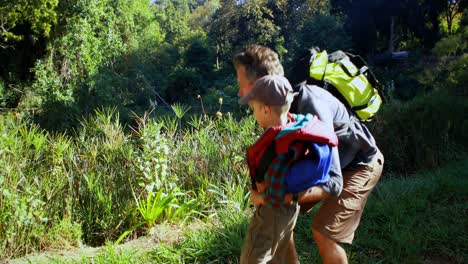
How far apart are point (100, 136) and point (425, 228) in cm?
350

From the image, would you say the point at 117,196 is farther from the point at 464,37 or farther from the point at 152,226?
the point at 464,37

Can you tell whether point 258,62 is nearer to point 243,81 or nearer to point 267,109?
point 243,81

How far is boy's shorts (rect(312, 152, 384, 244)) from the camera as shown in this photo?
85.7 inches

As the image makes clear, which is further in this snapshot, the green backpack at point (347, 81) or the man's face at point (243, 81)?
the green backpack at point (347, 81)

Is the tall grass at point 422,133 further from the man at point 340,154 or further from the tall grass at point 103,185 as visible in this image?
the man at point 340,154

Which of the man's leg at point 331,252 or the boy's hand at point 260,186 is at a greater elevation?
the boy's hand at point 260,186

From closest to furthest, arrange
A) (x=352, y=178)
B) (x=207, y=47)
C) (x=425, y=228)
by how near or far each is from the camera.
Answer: (x=352, y=178), (x=425, y=228), (x=207, y=47)

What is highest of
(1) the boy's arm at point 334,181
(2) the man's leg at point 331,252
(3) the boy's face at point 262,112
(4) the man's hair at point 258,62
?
(4) the man's hair at point 258,62

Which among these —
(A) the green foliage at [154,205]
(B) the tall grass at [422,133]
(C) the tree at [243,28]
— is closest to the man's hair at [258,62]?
(A) the green foliage at [154,205]

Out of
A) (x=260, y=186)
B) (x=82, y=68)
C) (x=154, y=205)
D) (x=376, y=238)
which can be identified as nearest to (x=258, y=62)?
(x=260, y=186)

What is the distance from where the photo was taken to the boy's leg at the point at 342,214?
7.13 ft

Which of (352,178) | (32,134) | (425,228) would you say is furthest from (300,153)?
(32,134)

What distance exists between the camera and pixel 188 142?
15.9 ft

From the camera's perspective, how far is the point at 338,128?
2115mm
